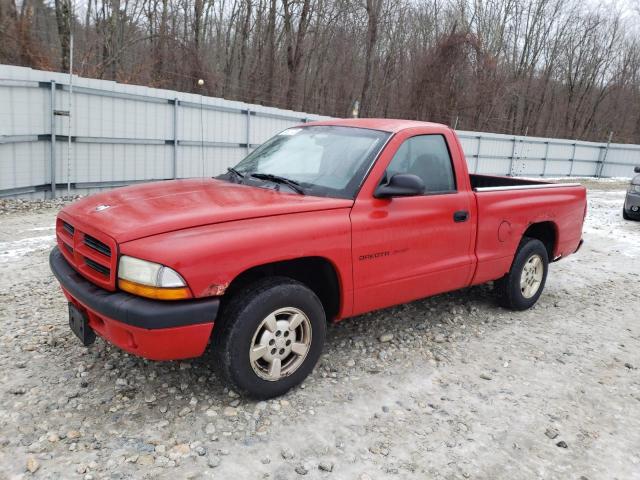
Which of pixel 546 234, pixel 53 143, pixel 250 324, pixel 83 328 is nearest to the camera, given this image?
pixel 250 324

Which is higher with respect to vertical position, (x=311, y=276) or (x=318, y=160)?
(x=318, y=160)

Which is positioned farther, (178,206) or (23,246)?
(23,246)

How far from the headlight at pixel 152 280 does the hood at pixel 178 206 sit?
0.15 m

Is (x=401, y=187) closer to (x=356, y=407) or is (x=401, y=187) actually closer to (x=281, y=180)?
(x=281, y=180)

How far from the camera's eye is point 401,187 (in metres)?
3.56

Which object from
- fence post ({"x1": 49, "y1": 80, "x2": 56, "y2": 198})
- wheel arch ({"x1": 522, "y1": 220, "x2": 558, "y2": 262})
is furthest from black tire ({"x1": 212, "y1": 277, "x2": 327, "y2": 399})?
fence post ({"x1": 49, "y1": 80, "x2": 56, "y2": 198})

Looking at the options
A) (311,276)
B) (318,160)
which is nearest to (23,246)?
(318,160)

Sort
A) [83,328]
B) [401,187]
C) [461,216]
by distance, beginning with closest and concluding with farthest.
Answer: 1. [83,328]
2. [401,187]
3. [461,216]

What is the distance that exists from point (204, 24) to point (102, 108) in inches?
513

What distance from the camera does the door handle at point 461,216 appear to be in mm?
4176

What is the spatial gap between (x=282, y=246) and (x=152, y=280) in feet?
2.50

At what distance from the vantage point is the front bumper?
8.82 feet

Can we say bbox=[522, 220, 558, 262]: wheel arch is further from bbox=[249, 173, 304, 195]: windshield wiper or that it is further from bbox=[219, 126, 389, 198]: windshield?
bbox=[249, 173, 304, 195]: windshield wiper

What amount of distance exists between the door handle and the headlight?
2.31 metres
